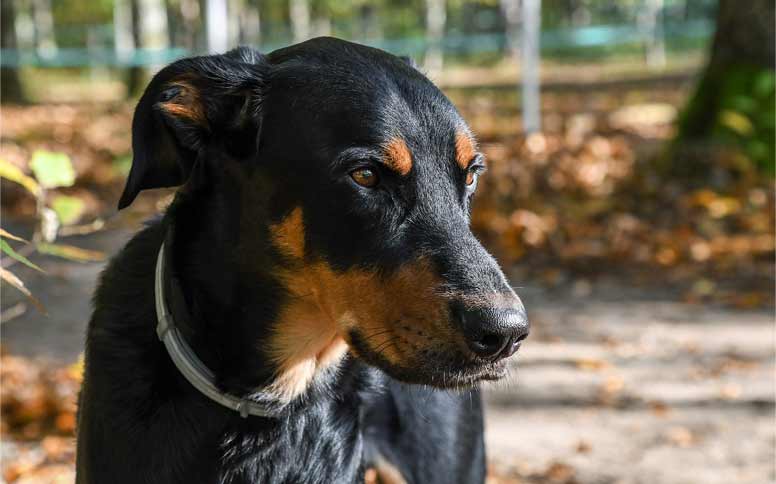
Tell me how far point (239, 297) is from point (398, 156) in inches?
24.8

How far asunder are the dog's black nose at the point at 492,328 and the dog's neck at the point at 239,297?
0.48 m

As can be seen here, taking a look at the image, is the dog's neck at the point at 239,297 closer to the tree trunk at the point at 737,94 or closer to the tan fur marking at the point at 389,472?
the tan fur marking at the point at 389,472

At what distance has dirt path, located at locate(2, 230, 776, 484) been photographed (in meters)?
4.76

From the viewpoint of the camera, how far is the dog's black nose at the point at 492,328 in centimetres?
231

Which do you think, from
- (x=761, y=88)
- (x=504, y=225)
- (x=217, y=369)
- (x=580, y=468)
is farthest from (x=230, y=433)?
(x=761, y=88)

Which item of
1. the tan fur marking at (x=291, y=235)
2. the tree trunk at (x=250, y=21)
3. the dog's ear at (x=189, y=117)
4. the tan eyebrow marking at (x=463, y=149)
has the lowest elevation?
the tan fur marking at (x=291, y=235)

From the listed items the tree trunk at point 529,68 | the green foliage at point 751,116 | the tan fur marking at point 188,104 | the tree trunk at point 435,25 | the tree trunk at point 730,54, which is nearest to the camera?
the tan fur marking at point 188,104

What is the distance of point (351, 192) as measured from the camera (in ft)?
8.37

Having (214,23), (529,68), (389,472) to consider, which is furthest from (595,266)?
(529,68)

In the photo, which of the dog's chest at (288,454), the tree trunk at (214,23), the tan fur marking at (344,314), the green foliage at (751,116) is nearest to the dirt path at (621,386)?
the dog's chest at (288,454)

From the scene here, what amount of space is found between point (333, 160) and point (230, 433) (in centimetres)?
83

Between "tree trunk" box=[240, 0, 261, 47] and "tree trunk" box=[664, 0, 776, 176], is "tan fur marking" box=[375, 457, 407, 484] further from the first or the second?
"tree trunk" box=[240, 0, 261, 47]

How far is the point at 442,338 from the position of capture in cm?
238

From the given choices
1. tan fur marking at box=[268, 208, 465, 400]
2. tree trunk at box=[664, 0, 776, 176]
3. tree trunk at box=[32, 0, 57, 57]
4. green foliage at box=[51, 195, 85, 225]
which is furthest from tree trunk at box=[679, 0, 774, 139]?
tree trunk at box=[32, 0, 57, 57]
